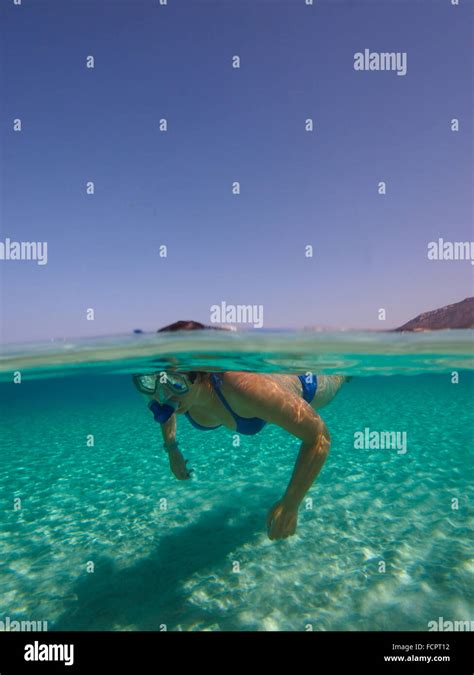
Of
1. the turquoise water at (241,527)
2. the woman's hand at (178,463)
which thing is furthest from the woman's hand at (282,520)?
the woman's hand at (178,463)

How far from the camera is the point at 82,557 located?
5969 millimetres

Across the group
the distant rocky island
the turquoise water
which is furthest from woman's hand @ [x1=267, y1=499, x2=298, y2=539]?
the distant rocky island

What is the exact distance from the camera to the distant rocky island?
9.19 metres

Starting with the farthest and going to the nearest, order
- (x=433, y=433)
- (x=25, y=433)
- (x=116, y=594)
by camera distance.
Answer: (x=25, y=433), (x=433, y=433), (x=116, y=594)

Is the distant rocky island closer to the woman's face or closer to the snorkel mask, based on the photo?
the woman's face

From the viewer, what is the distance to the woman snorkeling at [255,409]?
162 inches

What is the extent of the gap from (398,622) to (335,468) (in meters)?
5.88

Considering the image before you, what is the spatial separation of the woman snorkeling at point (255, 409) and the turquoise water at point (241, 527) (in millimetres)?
1399

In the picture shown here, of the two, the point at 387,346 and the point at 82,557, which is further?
the point at 387,346

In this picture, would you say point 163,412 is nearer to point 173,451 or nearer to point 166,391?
point 166,391

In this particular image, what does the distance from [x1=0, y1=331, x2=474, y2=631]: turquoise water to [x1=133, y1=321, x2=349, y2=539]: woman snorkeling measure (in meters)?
1.40

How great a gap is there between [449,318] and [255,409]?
7.14 metres
